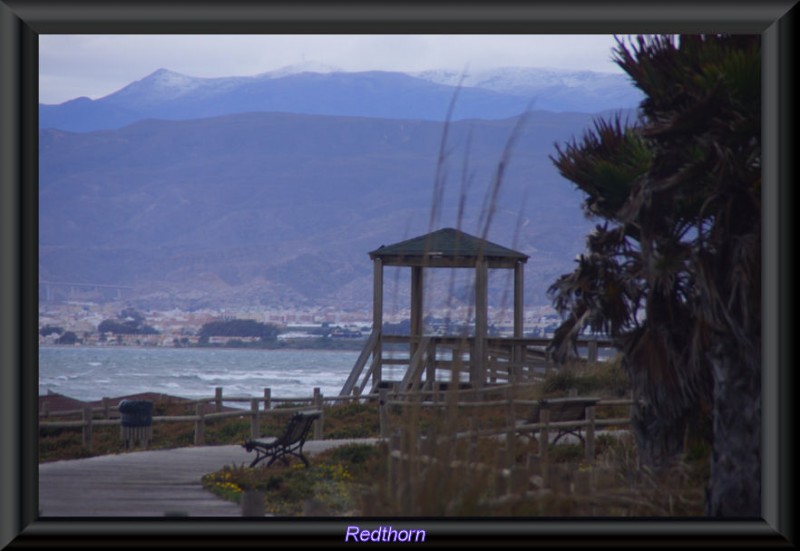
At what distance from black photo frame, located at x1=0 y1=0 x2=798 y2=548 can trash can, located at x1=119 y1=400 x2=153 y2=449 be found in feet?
21.2

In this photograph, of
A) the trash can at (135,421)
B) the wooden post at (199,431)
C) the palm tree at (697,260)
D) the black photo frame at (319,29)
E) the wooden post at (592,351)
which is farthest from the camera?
the wooden post at (592,351)

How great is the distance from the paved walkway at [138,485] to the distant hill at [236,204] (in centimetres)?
1560

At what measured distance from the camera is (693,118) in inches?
277

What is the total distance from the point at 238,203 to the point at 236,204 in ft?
1.26

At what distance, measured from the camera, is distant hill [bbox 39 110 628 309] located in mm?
38219

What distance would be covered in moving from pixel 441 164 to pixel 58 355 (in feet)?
160

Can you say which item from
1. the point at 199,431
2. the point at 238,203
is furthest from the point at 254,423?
the point at 238,203

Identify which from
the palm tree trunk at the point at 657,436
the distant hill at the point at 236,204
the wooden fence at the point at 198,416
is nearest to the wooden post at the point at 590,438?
the palm tree trunk at the point at 657,436

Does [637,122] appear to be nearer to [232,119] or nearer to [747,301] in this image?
[747,301]

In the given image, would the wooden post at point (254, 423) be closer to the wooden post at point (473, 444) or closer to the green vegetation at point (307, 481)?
the green vegetation at point (307, 481)

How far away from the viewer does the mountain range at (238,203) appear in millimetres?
35594

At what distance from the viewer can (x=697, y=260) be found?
23.3ft

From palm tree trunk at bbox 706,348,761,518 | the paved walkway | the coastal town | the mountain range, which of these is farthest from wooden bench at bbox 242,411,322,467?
the mountain range
